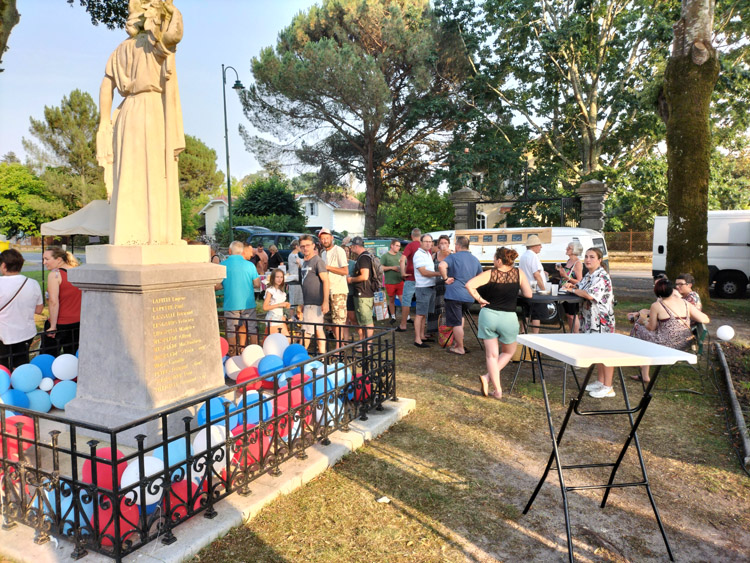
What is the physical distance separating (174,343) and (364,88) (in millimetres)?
20072

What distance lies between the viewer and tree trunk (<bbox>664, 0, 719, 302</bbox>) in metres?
10.4

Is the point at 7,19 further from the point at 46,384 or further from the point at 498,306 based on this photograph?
the point at 498,306

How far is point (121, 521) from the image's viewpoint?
9.39 feet

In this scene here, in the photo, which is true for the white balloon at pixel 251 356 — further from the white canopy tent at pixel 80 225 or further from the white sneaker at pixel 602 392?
the white canopy tent at pixel 80 225

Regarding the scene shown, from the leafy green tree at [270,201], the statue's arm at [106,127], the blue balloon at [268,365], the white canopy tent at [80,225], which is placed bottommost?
the blue balloon at [268,365]

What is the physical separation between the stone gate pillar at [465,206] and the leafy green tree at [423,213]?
8089mm

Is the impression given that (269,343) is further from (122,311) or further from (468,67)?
(468,67)

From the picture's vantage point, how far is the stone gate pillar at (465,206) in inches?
615

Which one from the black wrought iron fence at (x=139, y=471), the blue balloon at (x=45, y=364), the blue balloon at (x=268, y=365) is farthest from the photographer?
the blue balloon at (x=45, y=364)

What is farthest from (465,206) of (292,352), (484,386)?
(292,352)

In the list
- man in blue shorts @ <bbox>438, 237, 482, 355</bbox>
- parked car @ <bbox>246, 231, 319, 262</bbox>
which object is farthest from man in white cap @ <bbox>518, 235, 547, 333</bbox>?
parked car @ <bbox>246, 231, 319, 262</bbox>

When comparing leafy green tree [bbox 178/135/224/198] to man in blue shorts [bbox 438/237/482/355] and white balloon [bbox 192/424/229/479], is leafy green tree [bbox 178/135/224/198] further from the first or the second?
white balloon [bbox 192/424/229/479]

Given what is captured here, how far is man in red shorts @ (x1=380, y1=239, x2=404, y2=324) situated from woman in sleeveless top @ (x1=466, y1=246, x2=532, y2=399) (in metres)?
3.71

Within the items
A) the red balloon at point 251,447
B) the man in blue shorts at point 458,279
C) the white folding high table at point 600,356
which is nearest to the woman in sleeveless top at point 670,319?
the man in blue shorts at point 458,279
